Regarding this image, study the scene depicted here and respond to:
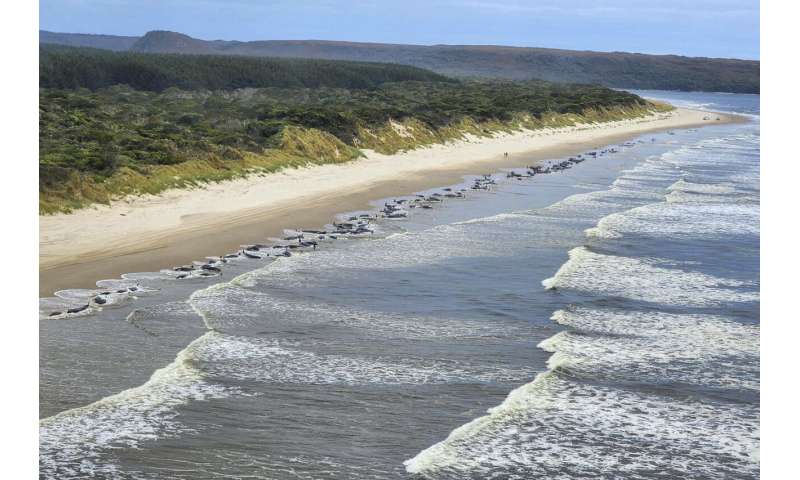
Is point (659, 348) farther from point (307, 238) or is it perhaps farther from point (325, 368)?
point (307, 238)

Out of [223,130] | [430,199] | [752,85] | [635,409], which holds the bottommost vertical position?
[635,409]

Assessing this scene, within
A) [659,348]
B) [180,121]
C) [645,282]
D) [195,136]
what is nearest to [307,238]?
[645,282]

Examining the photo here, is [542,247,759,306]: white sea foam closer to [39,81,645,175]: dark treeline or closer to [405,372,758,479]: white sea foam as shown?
[405,372,758,479]: white sea foam

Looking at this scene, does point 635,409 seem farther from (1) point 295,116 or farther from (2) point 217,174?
(1) point 295,116

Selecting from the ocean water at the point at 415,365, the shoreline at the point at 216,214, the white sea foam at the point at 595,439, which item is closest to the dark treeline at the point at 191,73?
the shoreline at the point at 216,214

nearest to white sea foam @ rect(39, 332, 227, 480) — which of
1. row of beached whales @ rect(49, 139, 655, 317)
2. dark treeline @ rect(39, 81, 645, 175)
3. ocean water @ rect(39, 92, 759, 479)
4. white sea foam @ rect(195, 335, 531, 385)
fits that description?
ocean water @ rect(39, 92, 759, 479)
